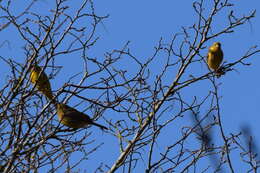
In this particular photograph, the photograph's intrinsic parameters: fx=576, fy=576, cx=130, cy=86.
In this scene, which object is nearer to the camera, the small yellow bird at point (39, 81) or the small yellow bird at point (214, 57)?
the small yellow bird at point (39, 81)

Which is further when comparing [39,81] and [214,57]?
[214,57]

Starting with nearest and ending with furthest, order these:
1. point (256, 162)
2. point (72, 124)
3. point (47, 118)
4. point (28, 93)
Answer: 1. point (256, 162)
2. point (28, 93)
3. point (47, 118)
4. point (72, 124)

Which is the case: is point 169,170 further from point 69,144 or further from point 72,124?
point 72,124

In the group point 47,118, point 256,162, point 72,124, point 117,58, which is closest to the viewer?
point 256,162

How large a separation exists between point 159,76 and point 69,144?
44.6 inches

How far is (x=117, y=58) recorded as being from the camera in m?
5.70

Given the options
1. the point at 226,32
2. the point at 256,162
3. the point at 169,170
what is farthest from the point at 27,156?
the point at 226,32

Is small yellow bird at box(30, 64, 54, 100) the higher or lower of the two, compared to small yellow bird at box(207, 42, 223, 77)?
lower

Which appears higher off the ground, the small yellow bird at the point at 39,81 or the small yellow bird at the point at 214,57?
the small yellow bird at the point at 214,57

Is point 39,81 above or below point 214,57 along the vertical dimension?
below

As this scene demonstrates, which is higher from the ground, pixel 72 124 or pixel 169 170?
pixel 72 124

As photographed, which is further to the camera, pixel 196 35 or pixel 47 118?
pixel 196 35

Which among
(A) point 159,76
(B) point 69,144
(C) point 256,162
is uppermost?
(A) point 159,76

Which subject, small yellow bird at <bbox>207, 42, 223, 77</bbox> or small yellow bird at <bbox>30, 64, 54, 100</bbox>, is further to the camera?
small yellow bird at <bbox>207, 42, 223, 77</bbox>
